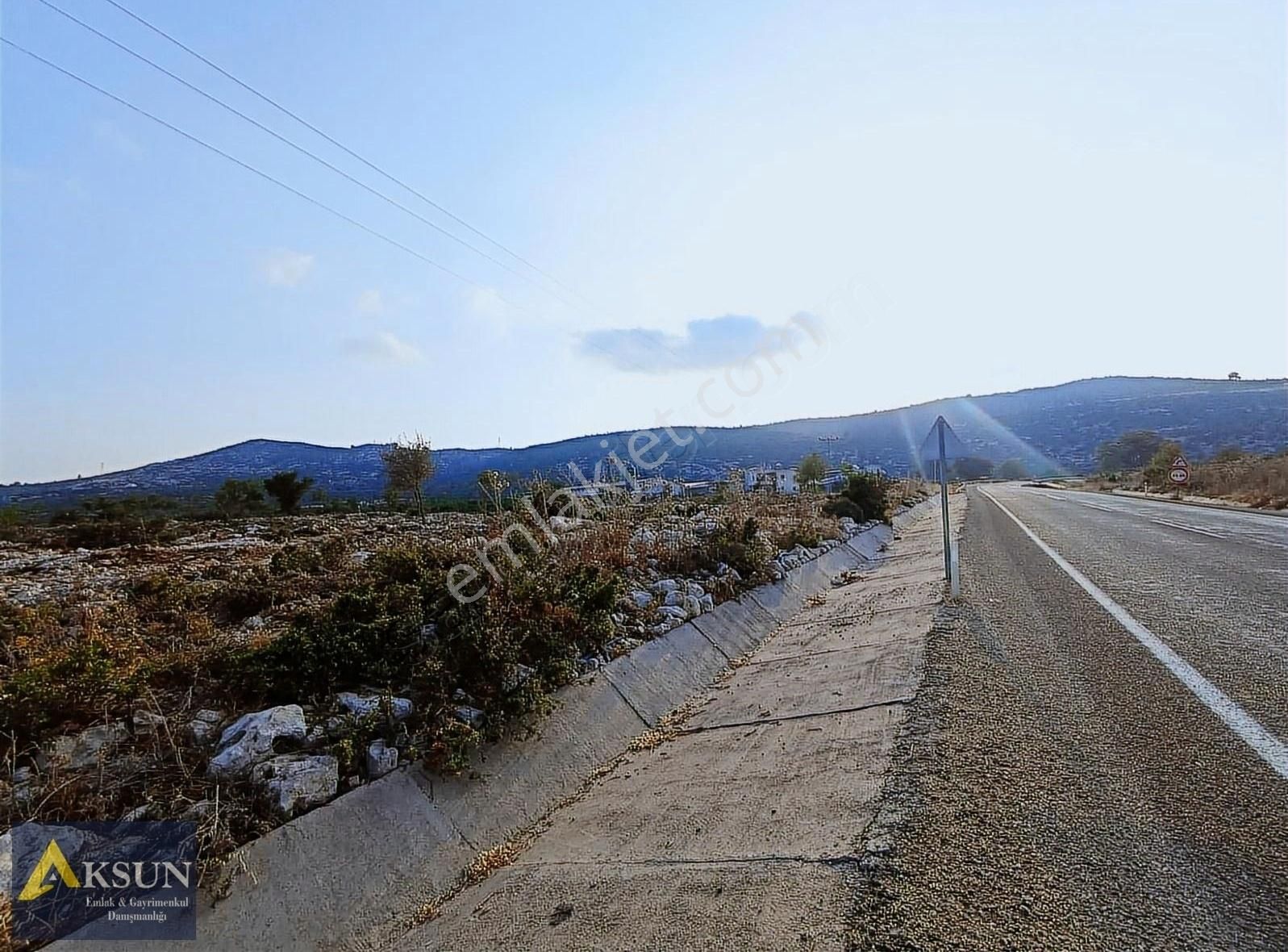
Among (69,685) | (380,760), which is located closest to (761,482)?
(380,760)

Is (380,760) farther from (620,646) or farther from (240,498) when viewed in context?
(240,498)

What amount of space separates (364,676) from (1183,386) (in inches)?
7439

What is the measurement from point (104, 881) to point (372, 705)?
165 centimetres

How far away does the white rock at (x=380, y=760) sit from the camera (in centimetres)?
428

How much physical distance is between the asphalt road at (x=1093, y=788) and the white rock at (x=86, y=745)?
398 centimetres

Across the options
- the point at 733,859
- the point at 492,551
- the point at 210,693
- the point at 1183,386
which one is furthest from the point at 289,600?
the point at 1183,386

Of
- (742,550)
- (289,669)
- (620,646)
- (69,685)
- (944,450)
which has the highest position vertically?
(944,450)

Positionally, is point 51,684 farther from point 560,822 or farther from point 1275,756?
point 1275,756

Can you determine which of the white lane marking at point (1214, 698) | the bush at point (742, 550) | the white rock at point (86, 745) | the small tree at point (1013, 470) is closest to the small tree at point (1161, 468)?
the bush at point (742, 550)

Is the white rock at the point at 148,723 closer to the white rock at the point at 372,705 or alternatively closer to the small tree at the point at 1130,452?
the white rock at the point at 372,705

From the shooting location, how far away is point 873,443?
118 metres

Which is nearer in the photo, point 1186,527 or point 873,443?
point 1186,527

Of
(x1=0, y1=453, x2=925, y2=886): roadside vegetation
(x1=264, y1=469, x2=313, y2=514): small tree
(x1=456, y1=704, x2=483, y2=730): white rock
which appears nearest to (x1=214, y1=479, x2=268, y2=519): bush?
(x1=264, y1=469, x2=313, y2=514): small tree

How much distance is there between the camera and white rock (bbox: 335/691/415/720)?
15.5ft
